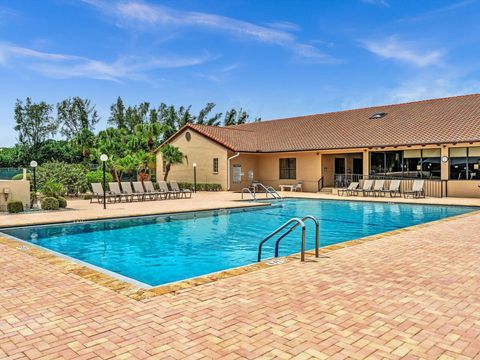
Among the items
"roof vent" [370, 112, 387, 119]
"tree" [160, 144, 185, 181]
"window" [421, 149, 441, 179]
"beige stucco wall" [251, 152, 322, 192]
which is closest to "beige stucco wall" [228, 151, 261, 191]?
"beige stucco wall" [251, 152, 322, 192]

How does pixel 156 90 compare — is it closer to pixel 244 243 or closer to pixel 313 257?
pixel 244 243

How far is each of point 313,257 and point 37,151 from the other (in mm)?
46271

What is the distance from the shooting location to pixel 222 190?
28.7m

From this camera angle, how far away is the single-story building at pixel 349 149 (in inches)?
845

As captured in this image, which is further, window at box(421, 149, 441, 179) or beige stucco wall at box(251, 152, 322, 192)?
beige stucco wall at box(251, 152, 322, 192)

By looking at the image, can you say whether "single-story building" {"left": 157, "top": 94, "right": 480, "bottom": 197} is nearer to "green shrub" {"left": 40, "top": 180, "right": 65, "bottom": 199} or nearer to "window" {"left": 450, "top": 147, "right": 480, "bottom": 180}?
"window" {"left": 450, "top": 147, "right": 480, "bottom": 180}

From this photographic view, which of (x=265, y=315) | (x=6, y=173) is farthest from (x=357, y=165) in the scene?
(x=265, y=315)

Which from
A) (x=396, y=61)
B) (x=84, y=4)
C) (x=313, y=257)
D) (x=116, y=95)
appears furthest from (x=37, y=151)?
(x=313, y=257)

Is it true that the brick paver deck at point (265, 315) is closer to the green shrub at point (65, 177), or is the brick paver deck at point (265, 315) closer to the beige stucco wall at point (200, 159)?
the green shrub at point (65, 177)

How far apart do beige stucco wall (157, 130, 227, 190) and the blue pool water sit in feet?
36.5

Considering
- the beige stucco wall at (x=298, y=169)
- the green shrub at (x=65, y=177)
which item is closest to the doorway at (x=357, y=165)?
the beige stucco wall at (x=298, y=169)

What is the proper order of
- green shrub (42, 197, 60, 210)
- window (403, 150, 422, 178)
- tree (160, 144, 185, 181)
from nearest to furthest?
1. green shrub (42, 197, 60, 210)
2. window (403, 150, 422, 178)
3. tree (160, 144, 185, 181)

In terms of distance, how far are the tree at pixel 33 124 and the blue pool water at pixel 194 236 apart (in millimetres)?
38748

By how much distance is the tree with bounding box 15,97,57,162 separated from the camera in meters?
47.1
